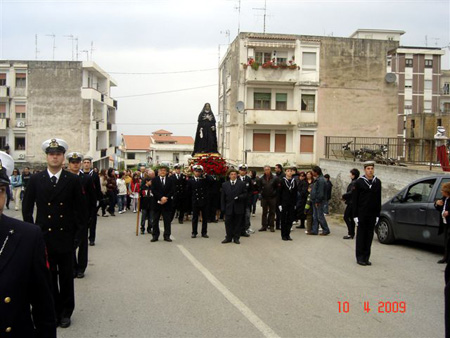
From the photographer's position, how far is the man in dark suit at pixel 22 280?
2578 millimetres

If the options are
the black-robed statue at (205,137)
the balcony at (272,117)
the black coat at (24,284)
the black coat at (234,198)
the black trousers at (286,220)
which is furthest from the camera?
the balcony at (272,117)

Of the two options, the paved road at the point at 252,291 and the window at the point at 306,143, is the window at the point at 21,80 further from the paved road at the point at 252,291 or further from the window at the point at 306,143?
the paved road at the point at 252,291

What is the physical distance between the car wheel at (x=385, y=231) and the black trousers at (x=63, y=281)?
8.72 metres

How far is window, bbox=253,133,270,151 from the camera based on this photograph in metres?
39.7

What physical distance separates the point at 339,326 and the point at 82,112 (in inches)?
1937

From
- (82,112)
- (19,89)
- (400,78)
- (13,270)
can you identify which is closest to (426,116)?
(400,78)

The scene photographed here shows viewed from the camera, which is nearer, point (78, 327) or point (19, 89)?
point (78, 327)

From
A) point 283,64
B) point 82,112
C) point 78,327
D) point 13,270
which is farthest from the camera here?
point 82,112

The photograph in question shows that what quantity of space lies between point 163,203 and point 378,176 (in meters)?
10.0

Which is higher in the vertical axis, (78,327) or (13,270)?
(13,270)

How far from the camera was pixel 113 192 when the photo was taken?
20344mm

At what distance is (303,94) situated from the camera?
130ft

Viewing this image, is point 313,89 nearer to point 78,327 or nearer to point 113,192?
point 113,192

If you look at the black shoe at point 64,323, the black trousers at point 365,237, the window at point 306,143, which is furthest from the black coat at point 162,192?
the window at point 306,143
